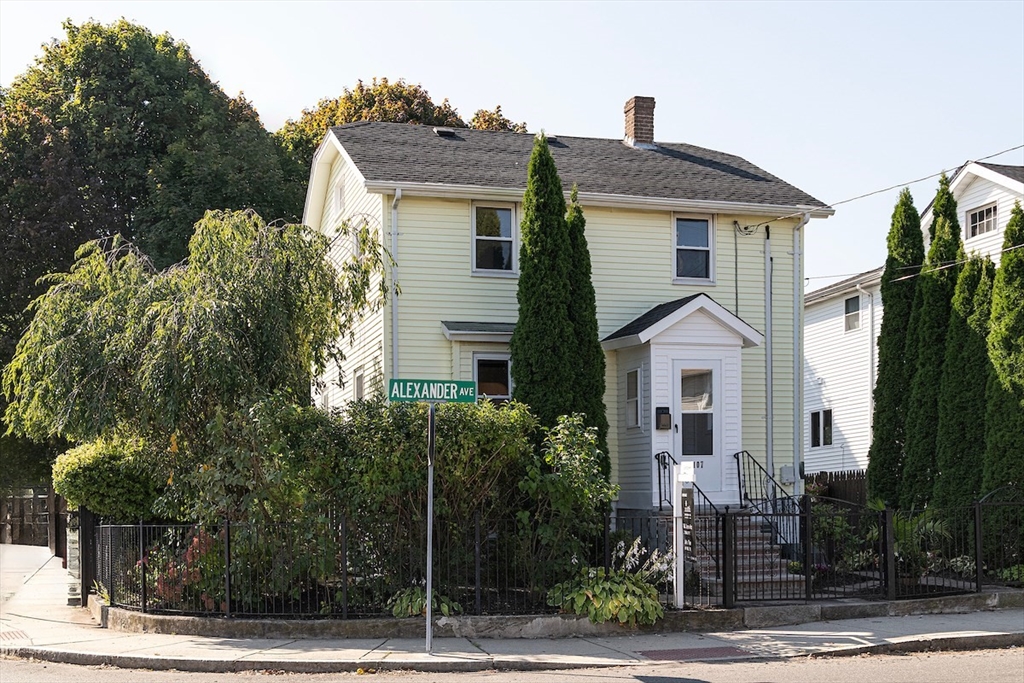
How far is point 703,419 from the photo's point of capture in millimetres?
20219

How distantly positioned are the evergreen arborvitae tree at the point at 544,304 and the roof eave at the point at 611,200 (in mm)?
1425

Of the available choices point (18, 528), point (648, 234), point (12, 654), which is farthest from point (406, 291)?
point (18, 528)

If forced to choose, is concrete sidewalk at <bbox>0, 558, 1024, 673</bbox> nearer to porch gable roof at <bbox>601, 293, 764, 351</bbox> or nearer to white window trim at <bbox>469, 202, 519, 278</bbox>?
porch gable roof at <bbox>601, 293, 764, 351</bbox>

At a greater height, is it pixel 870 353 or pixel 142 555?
pixel 870 353

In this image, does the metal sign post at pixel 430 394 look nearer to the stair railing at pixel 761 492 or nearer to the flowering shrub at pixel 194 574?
the flowering shrub at pixel 194 574

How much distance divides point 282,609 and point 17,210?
1722 cm

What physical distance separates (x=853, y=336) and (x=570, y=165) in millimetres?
12663

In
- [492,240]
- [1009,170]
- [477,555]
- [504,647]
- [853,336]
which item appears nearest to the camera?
[504,647]

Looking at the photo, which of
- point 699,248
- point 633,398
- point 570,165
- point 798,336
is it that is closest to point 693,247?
point 699,248

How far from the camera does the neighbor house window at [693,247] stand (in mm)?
21609

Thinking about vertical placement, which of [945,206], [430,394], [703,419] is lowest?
[703,419]

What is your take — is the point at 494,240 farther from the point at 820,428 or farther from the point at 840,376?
the point at 820,428

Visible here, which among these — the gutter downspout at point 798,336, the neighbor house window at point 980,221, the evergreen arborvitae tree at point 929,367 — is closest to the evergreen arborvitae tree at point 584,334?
the gutter downspout at point 798,336

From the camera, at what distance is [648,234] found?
2138 centimetres
